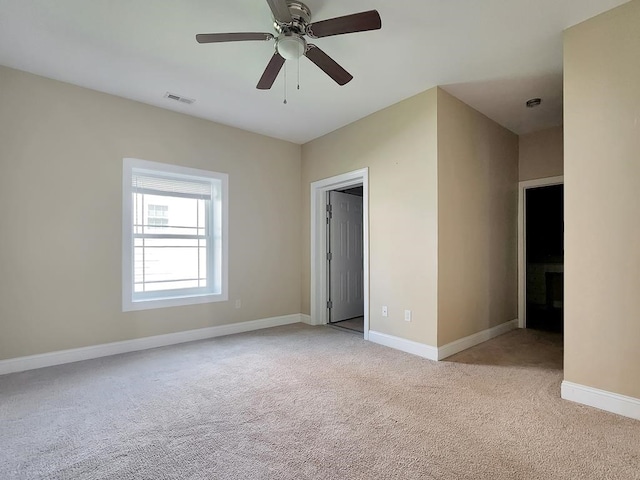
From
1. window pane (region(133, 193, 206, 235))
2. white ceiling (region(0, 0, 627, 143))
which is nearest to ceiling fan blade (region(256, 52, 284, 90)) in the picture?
white ceiling (region(0, 0, 627, 143))

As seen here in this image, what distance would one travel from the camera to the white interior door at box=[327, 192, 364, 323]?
4984 mm

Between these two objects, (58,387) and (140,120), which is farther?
(140,120)

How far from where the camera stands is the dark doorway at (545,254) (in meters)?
5.75

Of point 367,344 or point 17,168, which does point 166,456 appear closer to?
point 367,344

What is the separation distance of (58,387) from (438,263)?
3.59 m

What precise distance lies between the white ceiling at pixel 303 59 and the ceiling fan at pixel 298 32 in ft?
0.63

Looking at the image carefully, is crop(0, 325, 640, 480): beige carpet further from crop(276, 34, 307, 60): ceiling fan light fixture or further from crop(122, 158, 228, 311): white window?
crop(276, 34, 307, 60): ceiling fan light fixture

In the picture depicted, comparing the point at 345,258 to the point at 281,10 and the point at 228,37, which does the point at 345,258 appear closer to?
the point at 228,37

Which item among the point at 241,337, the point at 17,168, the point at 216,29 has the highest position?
the point at 216,29

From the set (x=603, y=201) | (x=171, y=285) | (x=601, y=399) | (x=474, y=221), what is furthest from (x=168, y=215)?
(x=601, y=399)

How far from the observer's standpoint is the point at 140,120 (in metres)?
3.67

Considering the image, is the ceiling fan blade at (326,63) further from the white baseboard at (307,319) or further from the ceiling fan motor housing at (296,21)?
the white baseboard at (307,319)

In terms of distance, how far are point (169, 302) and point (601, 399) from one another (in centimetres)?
417

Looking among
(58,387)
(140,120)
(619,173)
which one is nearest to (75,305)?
(58,387)
